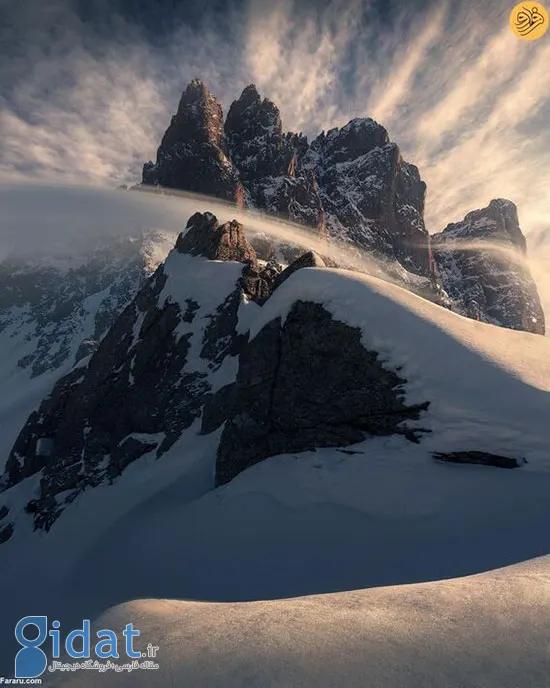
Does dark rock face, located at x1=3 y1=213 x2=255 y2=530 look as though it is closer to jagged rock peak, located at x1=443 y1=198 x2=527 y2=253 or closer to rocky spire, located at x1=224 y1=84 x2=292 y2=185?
rocky spire, located at x1=224 y1=84 x2=292 y2=185

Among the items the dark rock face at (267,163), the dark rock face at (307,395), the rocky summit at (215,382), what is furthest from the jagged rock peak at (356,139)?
the dark rock face at (307,395)

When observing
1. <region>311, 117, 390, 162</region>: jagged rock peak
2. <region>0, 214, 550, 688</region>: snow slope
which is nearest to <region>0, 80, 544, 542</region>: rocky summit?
<region>0, 214, 550, 688</region>: snow slope

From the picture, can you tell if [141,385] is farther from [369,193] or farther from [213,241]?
[369,193]

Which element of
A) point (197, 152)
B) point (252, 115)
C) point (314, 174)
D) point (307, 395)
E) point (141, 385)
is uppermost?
point (252, 115)

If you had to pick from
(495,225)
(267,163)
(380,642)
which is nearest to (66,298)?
(267,163)

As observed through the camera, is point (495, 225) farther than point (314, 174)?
Yes

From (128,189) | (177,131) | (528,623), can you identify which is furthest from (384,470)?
(128,189)

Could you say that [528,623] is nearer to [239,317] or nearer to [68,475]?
[239,317]

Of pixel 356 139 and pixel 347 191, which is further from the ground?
pixel 356 139
